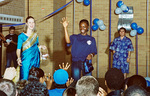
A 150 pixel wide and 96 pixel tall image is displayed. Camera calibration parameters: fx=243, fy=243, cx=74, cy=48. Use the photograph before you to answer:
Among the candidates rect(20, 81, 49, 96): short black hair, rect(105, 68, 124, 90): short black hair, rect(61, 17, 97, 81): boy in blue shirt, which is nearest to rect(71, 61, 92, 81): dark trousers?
rect(61, 17, 97, 81): boy in blue shirt

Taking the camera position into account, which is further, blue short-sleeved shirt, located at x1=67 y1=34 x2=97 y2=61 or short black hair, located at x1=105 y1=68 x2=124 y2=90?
blue short-sleeved shirt, located at x1=67 y1=34 x2=97 y2=61

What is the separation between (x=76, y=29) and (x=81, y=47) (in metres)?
2.97

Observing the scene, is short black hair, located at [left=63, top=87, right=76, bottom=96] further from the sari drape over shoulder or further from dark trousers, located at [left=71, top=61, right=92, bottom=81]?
the sari drape over shoulder

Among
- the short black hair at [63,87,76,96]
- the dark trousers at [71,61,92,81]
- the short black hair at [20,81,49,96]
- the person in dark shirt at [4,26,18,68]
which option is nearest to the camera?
the short black hair at [20,81,49,96]

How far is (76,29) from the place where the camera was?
6535 millimetres

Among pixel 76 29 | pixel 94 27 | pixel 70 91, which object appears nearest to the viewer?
pixel 70 91

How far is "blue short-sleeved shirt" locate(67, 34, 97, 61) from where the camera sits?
3.59 m

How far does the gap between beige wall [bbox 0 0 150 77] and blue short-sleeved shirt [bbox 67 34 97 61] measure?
2496 mm

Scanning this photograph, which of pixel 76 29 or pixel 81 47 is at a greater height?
pixel 76 29

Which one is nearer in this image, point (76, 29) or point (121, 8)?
point (121, 8)

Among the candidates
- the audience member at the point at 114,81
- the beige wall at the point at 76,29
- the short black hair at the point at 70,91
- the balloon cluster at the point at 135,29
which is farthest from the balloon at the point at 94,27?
the short black hair at the point at 70,91

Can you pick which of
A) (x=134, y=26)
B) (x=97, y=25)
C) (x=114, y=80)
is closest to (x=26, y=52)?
(x=114, y=80)

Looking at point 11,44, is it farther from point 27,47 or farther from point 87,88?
point 87,88

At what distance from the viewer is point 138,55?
20.8ft
